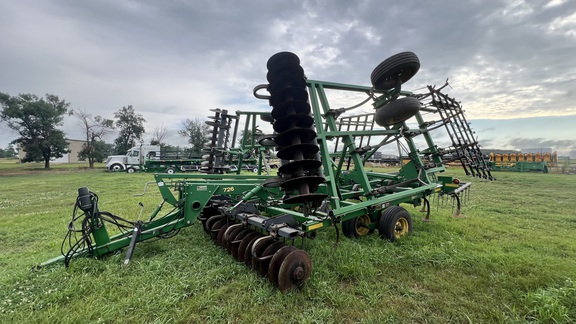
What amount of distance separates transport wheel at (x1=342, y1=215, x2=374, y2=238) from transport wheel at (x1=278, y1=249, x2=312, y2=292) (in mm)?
2035

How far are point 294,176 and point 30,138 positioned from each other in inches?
2106

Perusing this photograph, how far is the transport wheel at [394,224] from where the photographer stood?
4.72 meters

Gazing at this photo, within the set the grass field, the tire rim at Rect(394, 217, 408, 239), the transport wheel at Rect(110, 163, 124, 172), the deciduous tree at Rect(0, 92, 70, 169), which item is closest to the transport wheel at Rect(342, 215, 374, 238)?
the grass field

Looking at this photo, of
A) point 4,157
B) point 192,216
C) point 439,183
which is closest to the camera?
point 192,216

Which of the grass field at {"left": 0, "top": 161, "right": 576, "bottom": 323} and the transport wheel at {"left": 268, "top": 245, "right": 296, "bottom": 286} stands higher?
the transport wheel at {"left": 268, "top": 245, "right": 296, "bottom": 286}

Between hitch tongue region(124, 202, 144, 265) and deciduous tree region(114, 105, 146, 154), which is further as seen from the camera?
deciduous tree region(114, 105, 146, 154)

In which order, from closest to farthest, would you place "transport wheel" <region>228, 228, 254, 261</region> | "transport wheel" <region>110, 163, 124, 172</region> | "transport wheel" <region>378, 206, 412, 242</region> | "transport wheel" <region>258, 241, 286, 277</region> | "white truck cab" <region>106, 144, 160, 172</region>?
"transport wheel" <region>258, 241, 286, 277</region>
"transport wheel" <region>228, 228, 254, 261</region>
"transport wheel" <region>378, 206, 412, 242</region>
"white truck cab" <region>106, 144, 160, 172</region>
"transport wheel" <region>110, 163, 124, 172</region>

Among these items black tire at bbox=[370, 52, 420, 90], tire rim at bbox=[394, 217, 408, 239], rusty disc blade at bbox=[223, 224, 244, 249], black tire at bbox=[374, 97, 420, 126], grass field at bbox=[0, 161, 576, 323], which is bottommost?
grass field at bbox=[0, 161, 576, 323]

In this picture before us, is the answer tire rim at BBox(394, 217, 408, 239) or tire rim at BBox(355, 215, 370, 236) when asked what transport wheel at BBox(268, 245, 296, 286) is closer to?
tire rim at BBox(355, 215, 370, 236)

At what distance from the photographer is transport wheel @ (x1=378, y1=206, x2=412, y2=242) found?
4723 mm

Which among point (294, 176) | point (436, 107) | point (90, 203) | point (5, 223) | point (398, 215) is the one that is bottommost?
point (5, 223)

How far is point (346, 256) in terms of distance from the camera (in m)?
3.96

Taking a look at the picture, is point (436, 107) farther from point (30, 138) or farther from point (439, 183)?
point (30, 138)

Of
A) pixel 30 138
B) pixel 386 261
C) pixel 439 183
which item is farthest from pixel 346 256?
pixel 30 138
